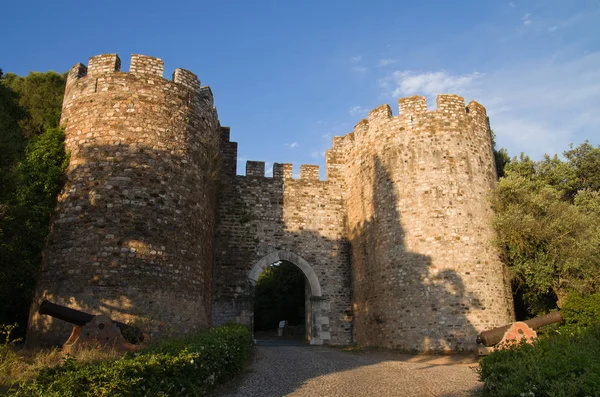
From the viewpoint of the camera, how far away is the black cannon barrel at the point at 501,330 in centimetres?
1042

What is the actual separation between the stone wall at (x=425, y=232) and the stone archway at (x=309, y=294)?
1.25 meters

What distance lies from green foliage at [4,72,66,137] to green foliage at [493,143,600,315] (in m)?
15.4

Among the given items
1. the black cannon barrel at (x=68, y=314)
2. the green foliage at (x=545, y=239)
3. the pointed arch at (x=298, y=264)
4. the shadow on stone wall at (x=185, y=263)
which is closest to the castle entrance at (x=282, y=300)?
the pointed arch at (x=298, y=264)

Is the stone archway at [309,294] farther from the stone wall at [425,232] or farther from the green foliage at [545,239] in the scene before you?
the green foliage at [545,239]

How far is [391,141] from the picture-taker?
50.4 ft

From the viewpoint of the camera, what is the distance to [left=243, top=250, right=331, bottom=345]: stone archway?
50.9 feet

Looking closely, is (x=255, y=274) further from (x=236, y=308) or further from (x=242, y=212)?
(x=242, y=212)

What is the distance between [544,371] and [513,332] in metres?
5.44

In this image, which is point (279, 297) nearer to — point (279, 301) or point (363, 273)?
point (279, 301)

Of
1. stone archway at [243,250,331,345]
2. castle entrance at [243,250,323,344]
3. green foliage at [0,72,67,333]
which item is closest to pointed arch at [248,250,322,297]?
stone archway at [243,250,331,345]

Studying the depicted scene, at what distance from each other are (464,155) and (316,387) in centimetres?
1009

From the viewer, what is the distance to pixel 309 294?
1628 centimetres

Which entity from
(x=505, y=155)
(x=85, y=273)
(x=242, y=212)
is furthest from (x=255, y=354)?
(x=505, y=155)

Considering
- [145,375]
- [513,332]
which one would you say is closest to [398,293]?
[513,332]
